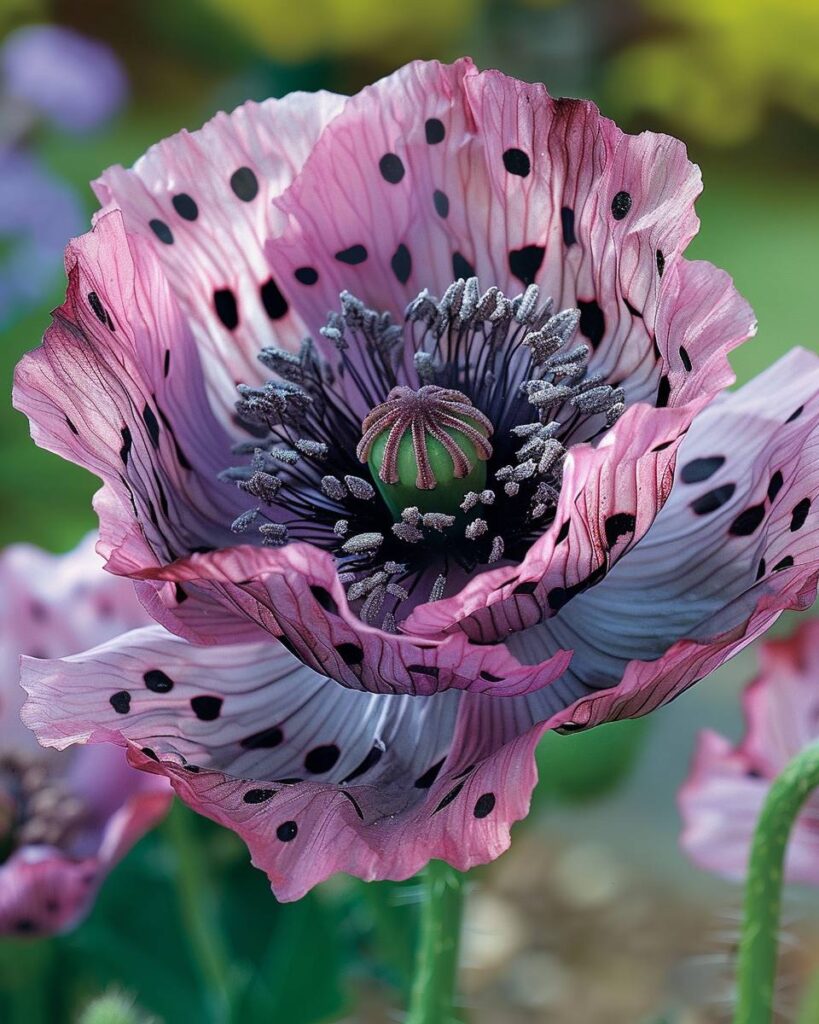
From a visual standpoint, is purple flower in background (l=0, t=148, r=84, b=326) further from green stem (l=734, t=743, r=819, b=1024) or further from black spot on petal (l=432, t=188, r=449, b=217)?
green stem (l=734, t=743, r=819, b=1024)

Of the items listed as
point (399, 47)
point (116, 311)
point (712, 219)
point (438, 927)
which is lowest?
point (438, 927)

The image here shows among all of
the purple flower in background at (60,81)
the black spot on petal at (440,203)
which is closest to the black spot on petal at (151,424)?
the black spot on petal at (440,203)

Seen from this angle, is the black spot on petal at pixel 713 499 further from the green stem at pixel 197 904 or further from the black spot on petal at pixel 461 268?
the green stem at pixel 197 904

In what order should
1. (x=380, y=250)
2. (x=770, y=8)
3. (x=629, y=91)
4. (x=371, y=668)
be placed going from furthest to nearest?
(x=629, y=91) → (x=770, y=8) → (x=380, y=250) → (x=371, y=668)

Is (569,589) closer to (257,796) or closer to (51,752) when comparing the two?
(257,796)

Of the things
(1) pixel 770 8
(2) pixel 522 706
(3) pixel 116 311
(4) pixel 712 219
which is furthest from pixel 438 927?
(4) pixel 712 219

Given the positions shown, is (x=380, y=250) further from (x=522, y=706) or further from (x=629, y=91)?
(x=629, y=91)

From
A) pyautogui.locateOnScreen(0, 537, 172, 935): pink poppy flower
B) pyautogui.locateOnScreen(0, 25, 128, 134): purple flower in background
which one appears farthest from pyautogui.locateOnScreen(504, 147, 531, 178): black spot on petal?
pyautogui.locateOnScreen(0, 25, 128, 134): purple flower in background
